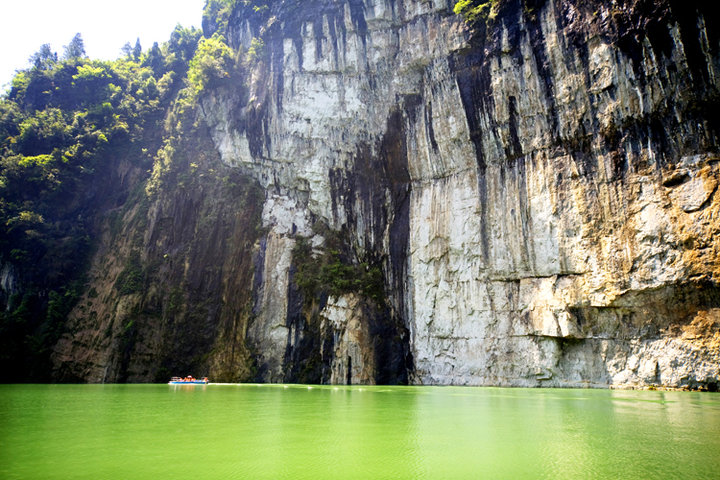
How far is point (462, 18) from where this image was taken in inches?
968

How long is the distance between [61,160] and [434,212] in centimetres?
2785

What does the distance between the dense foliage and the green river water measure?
21321mm

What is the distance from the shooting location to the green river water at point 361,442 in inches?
209

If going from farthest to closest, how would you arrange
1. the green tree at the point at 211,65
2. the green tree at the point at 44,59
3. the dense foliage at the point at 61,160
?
the green tree at the point at 44,59
the green tree at the point at 211,65
the dense foliage at the point at 61,160

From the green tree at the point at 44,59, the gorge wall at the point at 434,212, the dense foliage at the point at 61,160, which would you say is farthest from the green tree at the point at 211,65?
the green tree at the point at 44,59

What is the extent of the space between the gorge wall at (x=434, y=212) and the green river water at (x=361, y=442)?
342 inches

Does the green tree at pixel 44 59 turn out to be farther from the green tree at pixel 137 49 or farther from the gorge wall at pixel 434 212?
the gorge wall at pixel 434 212

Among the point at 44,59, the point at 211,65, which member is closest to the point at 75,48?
the point at 44,59

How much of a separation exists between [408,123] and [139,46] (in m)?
39.1

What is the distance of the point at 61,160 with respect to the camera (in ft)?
116

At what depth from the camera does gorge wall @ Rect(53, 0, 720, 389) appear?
1859 cm

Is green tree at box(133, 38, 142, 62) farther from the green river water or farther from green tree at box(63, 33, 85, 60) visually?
the green river water

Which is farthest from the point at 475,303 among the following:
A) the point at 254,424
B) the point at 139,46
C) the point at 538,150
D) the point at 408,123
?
the point at 139,46

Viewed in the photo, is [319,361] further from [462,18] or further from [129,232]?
[462,18]
